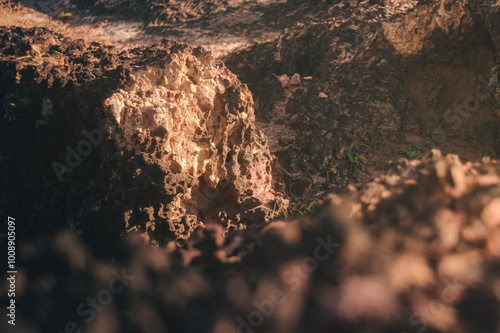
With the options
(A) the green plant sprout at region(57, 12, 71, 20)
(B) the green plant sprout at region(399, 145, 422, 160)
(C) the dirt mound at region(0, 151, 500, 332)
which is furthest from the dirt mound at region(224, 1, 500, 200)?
(A) the green plant sprout at region(57, 12, 71, 20)

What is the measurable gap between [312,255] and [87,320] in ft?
1.59

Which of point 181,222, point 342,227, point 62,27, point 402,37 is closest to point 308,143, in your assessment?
point 402,37

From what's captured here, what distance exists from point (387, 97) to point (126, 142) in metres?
4.16

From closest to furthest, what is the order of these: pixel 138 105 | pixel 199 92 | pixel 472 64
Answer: pixel 138 105 → pixel 199 92 → pixel 472 64

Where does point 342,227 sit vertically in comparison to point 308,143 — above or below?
above

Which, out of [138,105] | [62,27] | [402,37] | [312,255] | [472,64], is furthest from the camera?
[62,27]

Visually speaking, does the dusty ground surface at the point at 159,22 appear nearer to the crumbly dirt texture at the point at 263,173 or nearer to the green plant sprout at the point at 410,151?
Answer: the crumbly dirt texture at the point at 263,173

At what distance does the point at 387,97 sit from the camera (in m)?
5.73

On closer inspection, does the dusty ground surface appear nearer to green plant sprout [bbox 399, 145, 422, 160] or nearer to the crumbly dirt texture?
the crumbly dirt texture

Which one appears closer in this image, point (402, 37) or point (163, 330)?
point (163, 330)

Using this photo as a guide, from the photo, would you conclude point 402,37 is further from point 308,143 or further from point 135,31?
point 135,31

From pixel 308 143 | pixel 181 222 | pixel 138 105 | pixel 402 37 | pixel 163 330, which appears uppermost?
pixel 163 330

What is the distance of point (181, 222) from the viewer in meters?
3.21

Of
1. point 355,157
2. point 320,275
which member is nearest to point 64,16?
Answer: point 355,157
